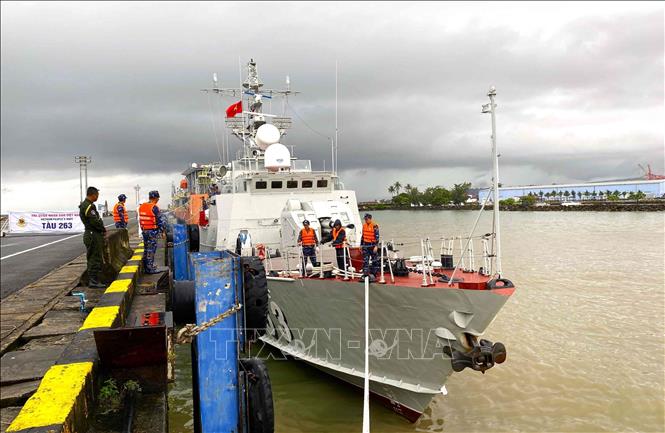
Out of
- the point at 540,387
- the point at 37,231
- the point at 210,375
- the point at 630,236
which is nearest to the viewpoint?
the point at 210,375

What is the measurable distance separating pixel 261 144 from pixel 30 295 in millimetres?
8544

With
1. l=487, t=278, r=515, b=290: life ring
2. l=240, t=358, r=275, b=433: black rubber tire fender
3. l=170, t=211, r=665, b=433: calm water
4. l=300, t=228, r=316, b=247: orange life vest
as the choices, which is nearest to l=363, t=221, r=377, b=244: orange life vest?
l=300, t=228, r=316, b=247: orange life vest

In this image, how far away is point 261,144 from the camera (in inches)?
563

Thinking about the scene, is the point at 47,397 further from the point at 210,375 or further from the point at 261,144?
the point at 261,144

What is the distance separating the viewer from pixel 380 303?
23.4 ft

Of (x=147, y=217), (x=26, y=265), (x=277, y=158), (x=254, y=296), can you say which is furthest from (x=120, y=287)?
(x=26, y=265)

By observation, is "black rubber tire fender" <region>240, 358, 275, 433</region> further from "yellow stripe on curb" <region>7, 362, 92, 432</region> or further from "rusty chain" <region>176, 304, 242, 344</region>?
"yellow stripe on curb" <region>7, 362, 92, 432</region>

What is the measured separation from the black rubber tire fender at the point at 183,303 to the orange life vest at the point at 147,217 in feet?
11.8

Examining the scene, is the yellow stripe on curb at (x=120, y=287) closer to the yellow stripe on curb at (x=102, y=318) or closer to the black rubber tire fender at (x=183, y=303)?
the yellow stripe on curb at (x=102, y=318)

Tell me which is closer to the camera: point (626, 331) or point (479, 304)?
point (479, 304)

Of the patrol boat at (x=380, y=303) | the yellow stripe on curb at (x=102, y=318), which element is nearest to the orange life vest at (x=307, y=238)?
the patrol boat at (x=380, y=303)

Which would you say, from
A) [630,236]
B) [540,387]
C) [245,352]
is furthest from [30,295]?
[630,236]

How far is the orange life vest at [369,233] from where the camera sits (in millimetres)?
7992

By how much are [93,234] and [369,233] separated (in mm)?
4872
